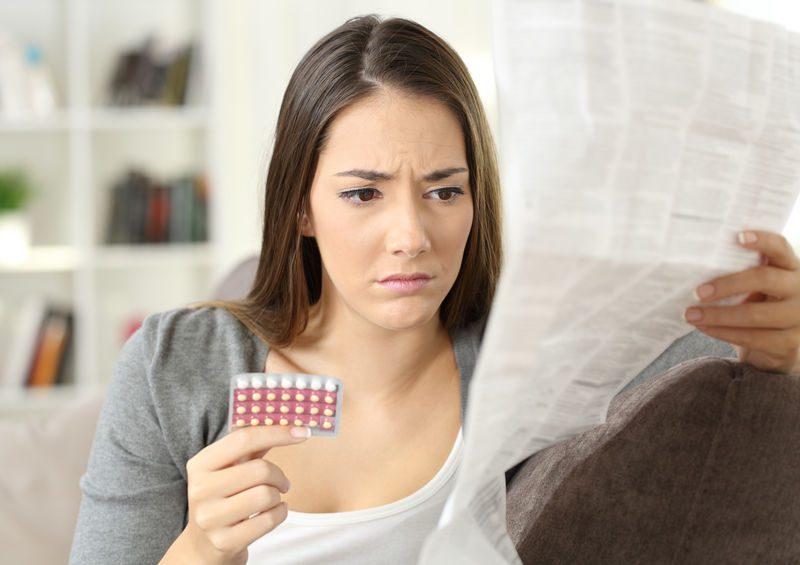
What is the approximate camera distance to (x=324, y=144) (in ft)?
3.97

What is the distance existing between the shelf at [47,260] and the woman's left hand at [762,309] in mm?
3088

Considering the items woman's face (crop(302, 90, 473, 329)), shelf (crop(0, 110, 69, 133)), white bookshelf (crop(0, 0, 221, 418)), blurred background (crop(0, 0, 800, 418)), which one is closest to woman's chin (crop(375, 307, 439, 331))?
woman's face (crop(302, 90, 473, 329))

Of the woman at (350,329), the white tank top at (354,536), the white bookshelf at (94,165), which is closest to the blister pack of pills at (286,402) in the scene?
the woman at (350,329)

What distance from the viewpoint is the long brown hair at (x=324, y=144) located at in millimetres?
1215

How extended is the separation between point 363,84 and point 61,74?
2904mm

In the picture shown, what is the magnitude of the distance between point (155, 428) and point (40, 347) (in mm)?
2561

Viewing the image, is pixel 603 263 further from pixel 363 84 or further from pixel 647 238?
pixel 363 84

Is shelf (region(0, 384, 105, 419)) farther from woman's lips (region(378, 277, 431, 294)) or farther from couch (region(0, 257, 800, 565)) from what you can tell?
couch (region(0, 257, 800, 565))

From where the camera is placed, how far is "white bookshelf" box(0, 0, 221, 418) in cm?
364

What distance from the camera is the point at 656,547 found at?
97 centimetres

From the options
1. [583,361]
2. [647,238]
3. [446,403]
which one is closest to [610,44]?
[647,238]

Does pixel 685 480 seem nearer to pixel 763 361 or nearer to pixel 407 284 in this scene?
pixel 763 361

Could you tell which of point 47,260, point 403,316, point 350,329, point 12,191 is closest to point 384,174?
point 403,316

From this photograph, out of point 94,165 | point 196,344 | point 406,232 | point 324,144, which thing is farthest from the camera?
point 94,165
